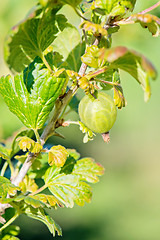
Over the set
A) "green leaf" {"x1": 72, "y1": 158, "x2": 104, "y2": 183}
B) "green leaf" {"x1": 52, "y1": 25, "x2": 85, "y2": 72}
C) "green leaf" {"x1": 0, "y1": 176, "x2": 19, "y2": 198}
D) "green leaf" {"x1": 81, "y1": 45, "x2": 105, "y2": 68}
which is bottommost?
"green leaf" {"x1": 72, "y1": 158, "x2": 104, "y2": 183}

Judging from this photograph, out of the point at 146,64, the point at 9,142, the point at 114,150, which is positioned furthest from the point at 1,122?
the point at 114,150

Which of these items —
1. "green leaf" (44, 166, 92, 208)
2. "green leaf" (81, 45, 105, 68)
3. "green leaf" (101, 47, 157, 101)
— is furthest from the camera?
"green leaf" (44, 166, 92, 208)

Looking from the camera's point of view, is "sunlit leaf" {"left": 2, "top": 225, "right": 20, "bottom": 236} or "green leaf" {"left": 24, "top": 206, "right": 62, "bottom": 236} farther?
"sunlit leaf" {"left": 2, "top": 225, "right": 20, "bottom": 236}

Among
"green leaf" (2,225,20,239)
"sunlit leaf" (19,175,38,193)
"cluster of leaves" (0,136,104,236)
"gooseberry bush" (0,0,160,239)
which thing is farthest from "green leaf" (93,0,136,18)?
"green leaf" (2,225,20,239)

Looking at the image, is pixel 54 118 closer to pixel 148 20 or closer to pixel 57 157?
pixel 57 157

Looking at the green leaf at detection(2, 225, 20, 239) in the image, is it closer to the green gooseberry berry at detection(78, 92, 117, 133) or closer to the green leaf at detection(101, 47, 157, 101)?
the green gooseberry berry at detection(78, 92, 117, 133)

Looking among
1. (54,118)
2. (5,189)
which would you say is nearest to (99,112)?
(54,118)

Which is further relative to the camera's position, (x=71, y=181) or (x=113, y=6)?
(x=71, y=181)
